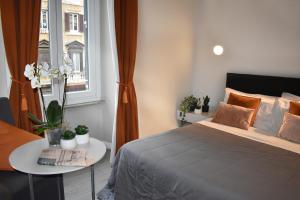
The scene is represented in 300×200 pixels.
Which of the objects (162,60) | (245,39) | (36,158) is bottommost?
(36,158)

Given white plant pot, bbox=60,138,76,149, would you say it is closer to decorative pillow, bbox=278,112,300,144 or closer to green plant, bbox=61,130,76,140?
green plant, bbox=61,130,76,140

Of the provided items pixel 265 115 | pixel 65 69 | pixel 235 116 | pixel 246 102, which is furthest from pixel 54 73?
pixel 265 115

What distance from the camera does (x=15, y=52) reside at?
2318 mm

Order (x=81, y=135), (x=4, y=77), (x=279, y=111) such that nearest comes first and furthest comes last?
(x=81, y=135) < (x=4, y=77) < (x=279, y=111)

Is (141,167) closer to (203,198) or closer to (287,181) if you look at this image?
(203,198)

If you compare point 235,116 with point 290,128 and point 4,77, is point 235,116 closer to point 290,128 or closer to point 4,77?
point 290,128

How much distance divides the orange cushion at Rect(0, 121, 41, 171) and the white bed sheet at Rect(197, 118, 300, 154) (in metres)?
1.85

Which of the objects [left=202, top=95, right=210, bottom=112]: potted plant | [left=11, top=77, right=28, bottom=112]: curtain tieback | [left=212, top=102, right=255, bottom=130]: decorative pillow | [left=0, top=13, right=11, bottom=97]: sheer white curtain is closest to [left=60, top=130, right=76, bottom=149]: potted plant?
[left=11, top=77, right=28, bottom=112]: curtain tieback

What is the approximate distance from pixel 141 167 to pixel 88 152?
0.44 meters

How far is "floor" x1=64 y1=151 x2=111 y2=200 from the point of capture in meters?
2.47

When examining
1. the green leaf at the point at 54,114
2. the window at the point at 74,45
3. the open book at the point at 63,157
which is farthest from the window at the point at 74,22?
the open book at the point at 63,157

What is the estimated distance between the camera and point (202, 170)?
1.80 meters

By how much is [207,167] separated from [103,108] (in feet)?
6.34

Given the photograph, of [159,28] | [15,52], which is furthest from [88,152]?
[159,28]
